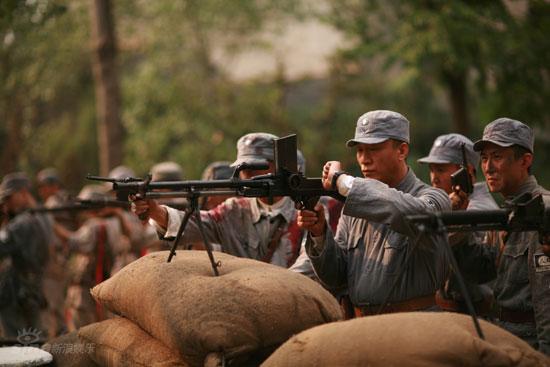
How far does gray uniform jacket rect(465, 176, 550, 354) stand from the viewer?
188 inches

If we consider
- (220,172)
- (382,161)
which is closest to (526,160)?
(382,161)

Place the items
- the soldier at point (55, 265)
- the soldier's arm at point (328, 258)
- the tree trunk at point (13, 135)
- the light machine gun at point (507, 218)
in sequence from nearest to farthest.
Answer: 1. the light machine gun at point (507, 218)
2. the soldier's arm at point (328, 258)
3. the soldier at point (55, 265)
4. the tree trunk at point (13, 135)

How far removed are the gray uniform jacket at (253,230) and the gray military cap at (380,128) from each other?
4.04ft

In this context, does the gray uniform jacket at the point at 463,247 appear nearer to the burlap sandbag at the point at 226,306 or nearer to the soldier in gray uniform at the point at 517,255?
the soldier in gray uniform at the point at 517,255

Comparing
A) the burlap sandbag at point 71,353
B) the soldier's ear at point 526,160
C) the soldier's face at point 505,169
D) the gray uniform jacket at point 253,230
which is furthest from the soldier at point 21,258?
the soldier's ear at point 526,160

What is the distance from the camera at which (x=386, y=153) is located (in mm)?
5199

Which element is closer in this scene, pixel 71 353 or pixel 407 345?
pixel 407 345

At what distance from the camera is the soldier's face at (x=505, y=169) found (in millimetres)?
5383

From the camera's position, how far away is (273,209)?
6297 millimetres

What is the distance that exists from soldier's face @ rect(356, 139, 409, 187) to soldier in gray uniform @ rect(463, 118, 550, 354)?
596 mm

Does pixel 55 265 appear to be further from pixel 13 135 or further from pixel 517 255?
pixel 13 135

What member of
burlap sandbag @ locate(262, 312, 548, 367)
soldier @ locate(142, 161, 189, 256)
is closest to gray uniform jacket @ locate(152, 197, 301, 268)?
burlap sandbag @ locate(262, 312, 548, 367)

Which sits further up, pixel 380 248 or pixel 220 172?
pixel 220 172

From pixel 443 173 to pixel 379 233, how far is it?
6.89ft
